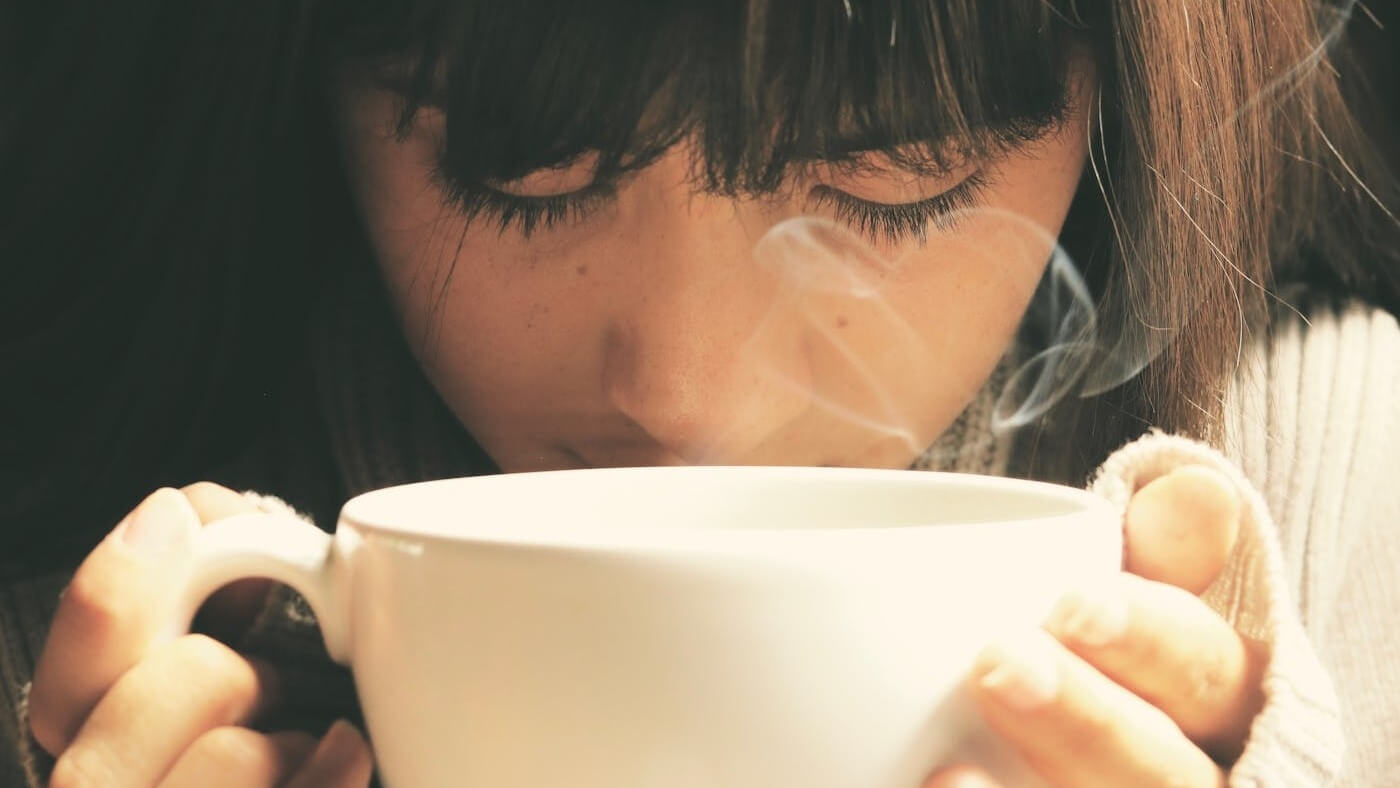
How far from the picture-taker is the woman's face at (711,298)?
590 millimetres

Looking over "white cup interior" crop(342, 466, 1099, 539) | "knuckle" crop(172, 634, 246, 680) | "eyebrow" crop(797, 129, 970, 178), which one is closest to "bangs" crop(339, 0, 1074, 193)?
"eyebrow" crop(797, 129, 970, 178)

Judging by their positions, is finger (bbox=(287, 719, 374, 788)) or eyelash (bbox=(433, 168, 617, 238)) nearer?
finger (bbox=(287, 719, 374, 788))

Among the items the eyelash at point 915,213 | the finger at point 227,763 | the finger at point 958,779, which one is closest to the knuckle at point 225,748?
the finger at point 227,763

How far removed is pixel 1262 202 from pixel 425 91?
50 cm

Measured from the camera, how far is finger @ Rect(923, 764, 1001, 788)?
348 millimetres

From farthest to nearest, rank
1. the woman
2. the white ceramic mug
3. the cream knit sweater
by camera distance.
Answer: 1. the cream knit sweater
2. the woman
3. the white ceramic mug

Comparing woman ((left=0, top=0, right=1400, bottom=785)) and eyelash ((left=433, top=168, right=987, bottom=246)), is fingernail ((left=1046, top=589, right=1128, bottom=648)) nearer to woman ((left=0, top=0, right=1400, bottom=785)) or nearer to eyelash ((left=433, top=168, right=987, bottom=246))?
woman ((left=0, top=0, right=1400, bottom=785))

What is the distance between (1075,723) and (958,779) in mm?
45

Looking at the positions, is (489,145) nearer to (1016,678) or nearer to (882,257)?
(882,257)

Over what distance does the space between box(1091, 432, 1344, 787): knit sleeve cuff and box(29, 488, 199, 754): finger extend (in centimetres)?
35

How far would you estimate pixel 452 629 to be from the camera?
0.35 m

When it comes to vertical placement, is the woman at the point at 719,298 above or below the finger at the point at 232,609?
above

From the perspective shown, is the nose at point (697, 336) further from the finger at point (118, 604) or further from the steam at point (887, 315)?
the finger at point (118, 604)

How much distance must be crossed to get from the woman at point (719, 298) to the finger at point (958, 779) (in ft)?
0.08
